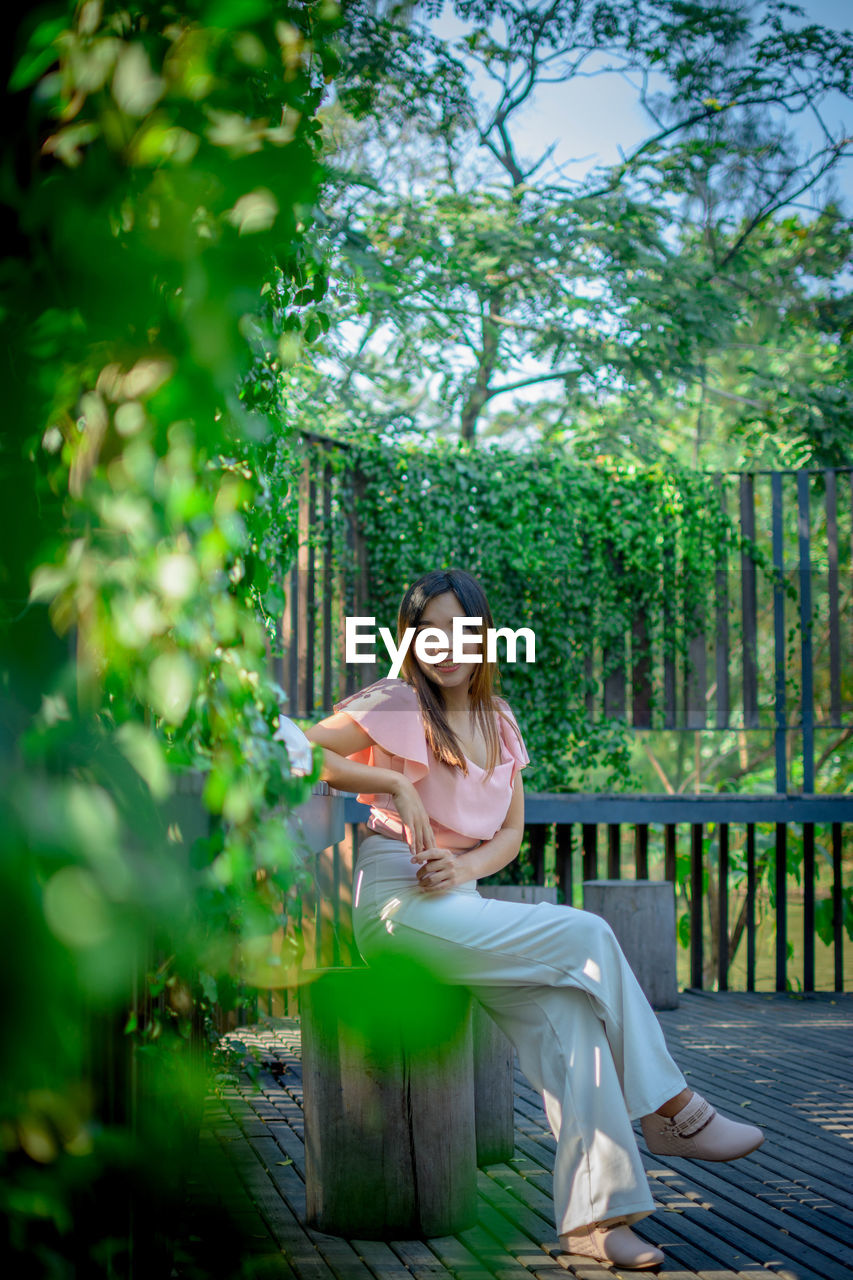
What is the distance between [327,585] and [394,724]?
3586 mm

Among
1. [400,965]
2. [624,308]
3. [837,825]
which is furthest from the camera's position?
[624,308]

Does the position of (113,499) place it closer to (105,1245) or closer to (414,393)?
(105,1245)

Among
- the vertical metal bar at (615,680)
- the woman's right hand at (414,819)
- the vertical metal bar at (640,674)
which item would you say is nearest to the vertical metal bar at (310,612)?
the vertical metal bar at (615,680)

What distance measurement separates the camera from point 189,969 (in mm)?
1174

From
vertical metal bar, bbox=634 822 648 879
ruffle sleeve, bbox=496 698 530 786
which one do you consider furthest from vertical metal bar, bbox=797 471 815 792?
ruffle sleeve, bbox=496 698 530 786

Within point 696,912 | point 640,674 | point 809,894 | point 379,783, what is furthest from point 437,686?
point 640,674

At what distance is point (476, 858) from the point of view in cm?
247

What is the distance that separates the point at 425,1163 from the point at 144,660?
5.35 feet

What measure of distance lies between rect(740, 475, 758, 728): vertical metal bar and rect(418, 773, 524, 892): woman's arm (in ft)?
12.8

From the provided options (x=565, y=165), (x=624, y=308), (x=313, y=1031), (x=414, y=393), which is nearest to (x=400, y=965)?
(x=313, y=1031)

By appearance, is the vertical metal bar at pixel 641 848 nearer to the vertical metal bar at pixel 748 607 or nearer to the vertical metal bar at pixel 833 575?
the vertical metal bar at pixel 748 607

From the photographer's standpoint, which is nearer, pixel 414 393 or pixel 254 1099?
pixel 254 1099

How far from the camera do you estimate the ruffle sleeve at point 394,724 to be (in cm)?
246

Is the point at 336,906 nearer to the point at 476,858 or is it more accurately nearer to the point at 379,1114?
the point at 476,858
